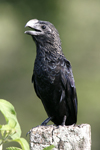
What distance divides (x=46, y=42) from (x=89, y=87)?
7954 mm

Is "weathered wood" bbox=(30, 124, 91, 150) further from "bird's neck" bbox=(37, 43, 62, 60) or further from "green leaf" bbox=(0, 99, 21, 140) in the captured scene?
"bird's neck" bbox=(37, 43, 62, 60)

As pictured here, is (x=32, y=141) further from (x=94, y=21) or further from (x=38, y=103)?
(x=94, y=21)

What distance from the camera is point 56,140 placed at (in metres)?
2.88

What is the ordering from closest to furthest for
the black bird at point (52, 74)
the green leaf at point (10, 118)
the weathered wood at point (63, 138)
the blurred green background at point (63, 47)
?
the green leaf at point (10, 118) → the weathered wood at point (63, 138) → the black bird at point (52, 74) → the blurred green background at point (63, 47)

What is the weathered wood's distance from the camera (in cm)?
282

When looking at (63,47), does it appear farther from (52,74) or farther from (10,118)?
(10,118)

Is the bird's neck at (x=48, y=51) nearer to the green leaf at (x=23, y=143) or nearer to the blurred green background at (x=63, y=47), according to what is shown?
the green leaf at (x=23, y=143)

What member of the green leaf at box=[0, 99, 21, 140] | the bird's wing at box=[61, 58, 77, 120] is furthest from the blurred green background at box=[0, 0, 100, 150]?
the green leaf at box=[0, 99, 21, 140]

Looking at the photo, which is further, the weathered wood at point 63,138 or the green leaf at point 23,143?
the weathered wood at point 63,138

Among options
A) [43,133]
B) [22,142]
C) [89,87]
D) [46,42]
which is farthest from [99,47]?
[22,142]

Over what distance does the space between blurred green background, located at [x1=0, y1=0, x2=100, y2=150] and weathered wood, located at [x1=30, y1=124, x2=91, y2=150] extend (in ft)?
29.7

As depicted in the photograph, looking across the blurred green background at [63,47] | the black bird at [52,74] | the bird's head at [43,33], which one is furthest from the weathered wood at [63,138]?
the blurred green background at [63,47]

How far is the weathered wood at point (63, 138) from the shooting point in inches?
111

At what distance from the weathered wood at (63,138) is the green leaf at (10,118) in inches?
31.0
